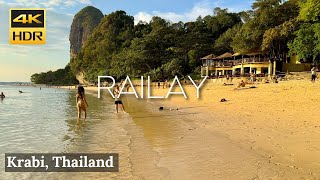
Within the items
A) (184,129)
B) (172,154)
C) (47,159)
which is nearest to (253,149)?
(172,154)

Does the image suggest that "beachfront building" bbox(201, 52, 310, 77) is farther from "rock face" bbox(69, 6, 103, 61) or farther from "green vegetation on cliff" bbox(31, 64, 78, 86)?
"rock face" bbox(69, 6, 103, 61)

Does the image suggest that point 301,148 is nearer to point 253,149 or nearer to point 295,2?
point 253,149

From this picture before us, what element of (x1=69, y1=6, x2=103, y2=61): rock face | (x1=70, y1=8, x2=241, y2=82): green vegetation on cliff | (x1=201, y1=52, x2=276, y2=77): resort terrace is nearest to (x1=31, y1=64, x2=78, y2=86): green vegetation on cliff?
(x1=69, y1=6, x2=103, y2=61): rock face

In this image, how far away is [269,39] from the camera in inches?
1510

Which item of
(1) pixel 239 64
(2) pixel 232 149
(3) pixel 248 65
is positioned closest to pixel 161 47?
(1) pixel 239 64

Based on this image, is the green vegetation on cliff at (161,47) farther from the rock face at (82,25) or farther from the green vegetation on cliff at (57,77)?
the rock face at (82,25)

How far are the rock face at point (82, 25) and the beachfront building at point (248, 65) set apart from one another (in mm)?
137564

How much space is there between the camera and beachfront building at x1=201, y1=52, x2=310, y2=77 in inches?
1577

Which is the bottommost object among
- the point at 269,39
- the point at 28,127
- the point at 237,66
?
the point at 28,127

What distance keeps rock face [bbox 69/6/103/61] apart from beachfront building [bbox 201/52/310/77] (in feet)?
451

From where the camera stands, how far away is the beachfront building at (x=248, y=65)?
40.1 meters

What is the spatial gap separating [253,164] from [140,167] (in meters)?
2.01

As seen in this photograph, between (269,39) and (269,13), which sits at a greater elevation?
(269,13)

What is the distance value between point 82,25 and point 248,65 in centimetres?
15516
